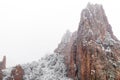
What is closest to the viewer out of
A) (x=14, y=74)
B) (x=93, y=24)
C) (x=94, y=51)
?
(x=94, y=51)

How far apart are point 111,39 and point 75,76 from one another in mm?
12479

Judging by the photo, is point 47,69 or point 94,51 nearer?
point 94,51

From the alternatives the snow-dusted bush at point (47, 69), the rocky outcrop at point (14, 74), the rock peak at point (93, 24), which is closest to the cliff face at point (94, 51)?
the rock peak at point (93, 24)

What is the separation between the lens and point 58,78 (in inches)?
2731

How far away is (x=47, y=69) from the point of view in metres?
74.1

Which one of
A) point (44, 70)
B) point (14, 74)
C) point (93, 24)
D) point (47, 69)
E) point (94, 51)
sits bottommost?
point (14, 74)

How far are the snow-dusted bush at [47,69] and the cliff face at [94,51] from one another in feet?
6.90

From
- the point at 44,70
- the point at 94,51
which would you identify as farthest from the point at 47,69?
the point at 94,51

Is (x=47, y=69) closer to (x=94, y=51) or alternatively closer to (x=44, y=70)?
(x=44, y=70)

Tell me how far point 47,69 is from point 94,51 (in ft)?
50.9

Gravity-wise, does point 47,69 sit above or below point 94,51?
below

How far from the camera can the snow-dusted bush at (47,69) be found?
232 ft

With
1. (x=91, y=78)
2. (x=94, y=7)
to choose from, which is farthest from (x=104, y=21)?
(x=91, y=78)

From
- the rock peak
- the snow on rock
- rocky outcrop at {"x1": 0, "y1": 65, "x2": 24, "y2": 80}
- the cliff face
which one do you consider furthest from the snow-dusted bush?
the rock peak
